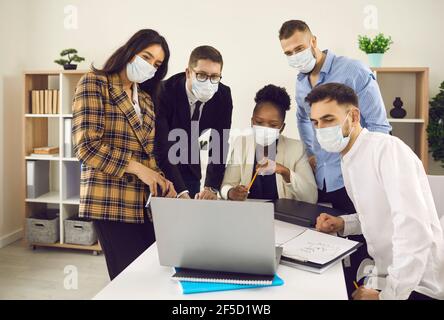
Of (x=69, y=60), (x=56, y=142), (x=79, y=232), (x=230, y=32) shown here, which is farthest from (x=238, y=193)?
(x=56, y=142)

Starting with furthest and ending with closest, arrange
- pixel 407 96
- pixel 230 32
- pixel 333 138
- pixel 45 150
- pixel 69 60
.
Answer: pixel 45 150
pixel 69 60
pixel 407 96
pixel 230 32
pixel 333 138

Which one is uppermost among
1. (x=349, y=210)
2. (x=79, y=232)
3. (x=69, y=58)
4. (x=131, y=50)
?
(x=69, y=58)

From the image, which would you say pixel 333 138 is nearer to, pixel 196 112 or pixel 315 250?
pixel 315 250

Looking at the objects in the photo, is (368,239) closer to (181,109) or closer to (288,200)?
(288,200)

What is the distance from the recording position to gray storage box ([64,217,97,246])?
3.18m

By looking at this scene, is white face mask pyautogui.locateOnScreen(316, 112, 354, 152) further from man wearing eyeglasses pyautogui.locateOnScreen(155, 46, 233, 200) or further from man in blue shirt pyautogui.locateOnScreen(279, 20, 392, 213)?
man wearing eyeglasses pyautogui.locateOnScreen(155, 46, 233, 200)

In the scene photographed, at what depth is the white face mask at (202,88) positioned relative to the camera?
1.79 m

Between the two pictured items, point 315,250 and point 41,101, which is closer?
point 315,250

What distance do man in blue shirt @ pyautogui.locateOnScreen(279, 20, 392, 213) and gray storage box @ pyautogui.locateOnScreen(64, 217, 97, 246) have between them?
1.95 metres

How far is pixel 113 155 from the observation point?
5.26 ft

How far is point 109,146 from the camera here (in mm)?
1615

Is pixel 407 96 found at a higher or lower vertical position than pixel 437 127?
higher

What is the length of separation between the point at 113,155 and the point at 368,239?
36.2 inches

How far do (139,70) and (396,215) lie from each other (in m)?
1.04
